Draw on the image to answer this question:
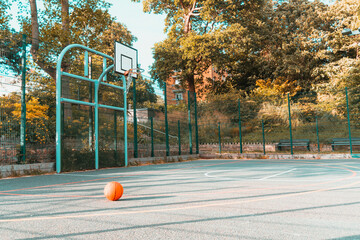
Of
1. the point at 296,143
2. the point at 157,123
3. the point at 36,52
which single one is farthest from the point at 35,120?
the point at 296,143

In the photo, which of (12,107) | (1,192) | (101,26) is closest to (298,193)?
(1,192)

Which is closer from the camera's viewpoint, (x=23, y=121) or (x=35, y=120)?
(x=23, y=121)

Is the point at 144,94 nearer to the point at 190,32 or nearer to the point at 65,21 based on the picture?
the point at 65,21

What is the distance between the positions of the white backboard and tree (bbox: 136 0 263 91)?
1333 cm

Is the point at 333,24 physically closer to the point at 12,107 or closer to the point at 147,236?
the point at 12,107

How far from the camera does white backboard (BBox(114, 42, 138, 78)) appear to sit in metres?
12.1

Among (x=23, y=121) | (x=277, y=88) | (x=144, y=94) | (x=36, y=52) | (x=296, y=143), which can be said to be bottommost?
(x=296, y=143)

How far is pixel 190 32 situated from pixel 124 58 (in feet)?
51.7

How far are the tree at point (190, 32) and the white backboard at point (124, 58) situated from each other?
1333 centimetres

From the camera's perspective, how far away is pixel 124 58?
12.6 metres

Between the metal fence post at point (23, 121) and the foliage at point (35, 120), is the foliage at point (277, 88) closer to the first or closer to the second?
the foliage at point (35, 120)

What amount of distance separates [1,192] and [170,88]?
10.5 m

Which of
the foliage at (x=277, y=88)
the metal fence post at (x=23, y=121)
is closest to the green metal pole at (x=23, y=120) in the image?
the metal fence post at (x=23, y=121)

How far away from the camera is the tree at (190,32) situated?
26.1m
